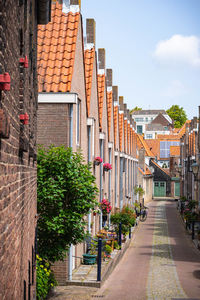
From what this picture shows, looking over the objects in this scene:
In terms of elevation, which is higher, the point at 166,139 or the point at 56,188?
the point at 166,139

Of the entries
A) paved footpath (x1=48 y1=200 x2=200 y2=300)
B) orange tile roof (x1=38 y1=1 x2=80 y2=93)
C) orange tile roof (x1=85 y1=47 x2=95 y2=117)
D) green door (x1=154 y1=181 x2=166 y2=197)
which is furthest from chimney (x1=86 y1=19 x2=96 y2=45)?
green door (x1=154 y1=181 x2=166 y2=197)

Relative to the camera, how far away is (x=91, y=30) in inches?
910

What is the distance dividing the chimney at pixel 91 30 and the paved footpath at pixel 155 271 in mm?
10919

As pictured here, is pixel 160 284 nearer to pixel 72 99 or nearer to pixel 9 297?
pixel 72 99

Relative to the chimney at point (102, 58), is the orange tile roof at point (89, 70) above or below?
below

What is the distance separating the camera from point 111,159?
3117 centimetres

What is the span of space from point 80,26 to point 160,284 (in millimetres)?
10230

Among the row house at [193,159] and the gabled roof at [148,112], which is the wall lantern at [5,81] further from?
Result: the gabled roof at [148,112]

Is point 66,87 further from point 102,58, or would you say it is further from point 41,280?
point 102,58

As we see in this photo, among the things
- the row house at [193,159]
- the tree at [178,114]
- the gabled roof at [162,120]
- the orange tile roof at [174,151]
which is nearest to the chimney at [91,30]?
the row house at [193,159]

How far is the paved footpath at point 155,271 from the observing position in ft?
48.6

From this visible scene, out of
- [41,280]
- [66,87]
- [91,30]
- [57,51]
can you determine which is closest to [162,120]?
[91,30]

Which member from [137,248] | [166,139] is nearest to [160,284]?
[137,248]

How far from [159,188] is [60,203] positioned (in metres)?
66.7
